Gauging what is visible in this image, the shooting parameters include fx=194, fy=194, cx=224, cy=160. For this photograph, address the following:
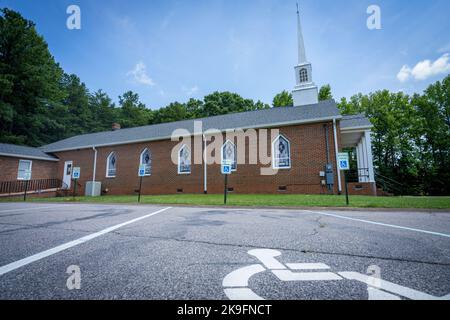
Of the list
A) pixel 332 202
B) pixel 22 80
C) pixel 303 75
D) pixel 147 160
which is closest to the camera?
pixel 332 202

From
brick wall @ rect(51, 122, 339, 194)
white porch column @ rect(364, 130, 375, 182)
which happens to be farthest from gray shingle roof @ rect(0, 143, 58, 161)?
white porch column @ rect(364, 130, 375, 182)

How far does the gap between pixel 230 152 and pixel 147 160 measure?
299 inches

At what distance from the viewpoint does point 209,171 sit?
47.4 feet

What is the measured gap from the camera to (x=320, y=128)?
1235 cm

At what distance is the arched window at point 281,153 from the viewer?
13.0m

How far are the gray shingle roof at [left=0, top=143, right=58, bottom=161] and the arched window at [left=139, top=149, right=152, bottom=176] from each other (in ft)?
35.5

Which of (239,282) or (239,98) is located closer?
(239,282)

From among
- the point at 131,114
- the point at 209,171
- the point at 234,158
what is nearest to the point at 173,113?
the point at 131,114

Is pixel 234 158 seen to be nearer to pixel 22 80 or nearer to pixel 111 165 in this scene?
pixel 111 165
